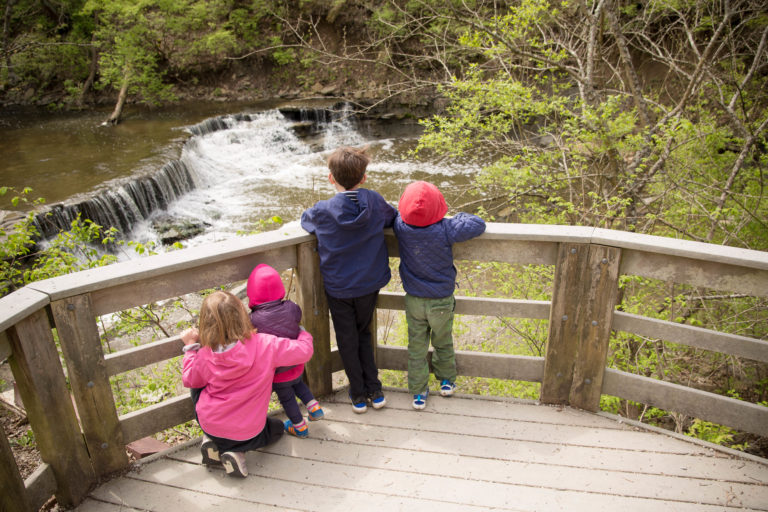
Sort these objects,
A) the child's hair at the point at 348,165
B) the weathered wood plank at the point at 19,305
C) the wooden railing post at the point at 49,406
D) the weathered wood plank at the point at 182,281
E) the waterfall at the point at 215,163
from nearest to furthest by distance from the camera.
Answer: the weathered wood plank at the point at 19,305, the wooden railing post at the point at 49,406, the weathered wood plank at the point at 182,281, the child's hair at the point at 348,165, the waterfall at the point at 215,163

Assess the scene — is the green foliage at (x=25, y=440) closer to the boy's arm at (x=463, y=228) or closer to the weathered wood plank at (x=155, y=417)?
the weathered wood plank at (x=155, y=417)

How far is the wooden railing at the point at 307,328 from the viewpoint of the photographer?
226cm

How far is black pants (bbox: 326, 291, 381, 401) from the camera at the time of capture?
2971mm

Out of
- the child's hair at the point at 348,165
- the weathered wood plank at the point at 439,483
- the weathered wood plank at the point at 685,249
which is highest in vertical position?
the child's hair at the point at 348,165

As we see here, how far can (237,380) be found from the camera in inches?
99.3

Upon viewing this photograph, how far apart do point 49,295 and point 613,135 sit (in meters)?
5.17

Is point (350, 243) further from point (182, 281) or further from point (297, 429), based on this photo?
point (297, 429)

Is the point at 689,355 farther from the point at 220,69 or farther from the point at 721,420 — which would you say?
the point at 220,69

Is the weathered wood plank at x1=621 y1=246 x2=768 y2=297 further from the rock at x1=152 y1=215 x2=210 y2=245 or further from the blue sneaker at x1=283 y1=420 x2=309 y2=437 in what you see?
the rock at x1=152 y1=215 x2=210 y2=245

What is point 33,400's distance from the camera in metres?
2.25

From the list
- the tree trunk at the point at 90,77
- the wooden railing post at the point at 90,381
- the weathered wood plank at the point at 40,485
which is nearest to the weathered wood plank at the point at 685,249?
the wooden railing post at the point at 90,381

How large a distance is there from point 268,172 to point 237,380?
39.9 feet

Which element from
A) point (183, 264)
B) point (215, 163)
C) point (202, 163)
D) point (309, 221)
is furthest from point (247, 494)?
point (215, 163)

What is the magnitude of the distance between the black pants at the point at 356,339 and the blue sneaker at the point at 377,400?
0.07 ft
